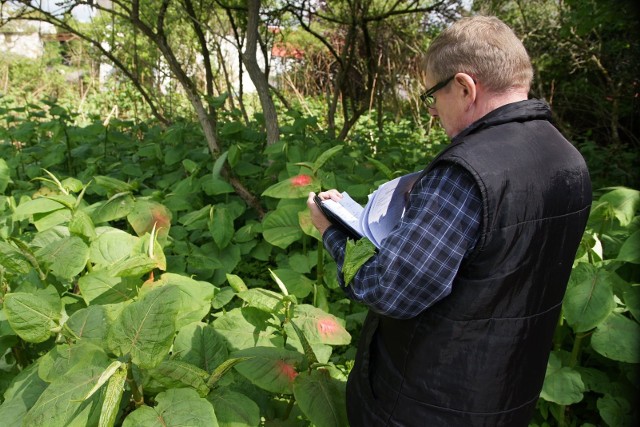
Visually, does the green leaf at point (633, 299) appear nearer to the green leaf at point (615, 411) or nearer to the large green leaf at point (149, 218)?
the green leaf at point (615, 411)

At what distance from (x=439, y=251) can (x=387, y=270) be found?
121mm

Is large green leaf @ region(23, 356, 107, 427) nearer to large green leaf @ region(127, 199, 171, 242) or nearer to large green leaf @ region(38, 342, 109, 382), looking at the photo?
large green leaf @ region(38, 342, 109, 382)

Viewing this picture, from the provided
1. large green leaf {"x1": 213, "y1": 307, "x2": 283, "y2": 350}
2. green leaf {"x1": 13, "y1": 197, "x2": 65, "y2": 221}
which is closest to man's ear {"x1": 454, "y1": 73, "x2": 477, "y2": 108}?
large green leaf {"x1": 213, "y1": 307, "x2": 283, "y2": 350}

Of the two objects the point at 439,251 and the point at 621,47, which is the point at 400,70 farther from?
the point at 439,251

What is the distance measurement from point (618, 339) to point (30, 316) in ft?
6.42

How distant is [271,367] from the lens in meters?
1.70

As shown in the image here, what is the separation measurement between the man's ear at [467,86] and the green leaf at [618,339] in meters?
1.24

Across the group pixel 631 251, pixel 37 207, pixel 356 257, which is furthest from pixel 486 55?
pixel 37 207

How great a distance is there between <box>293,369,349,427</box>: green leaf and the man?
229 millimetres

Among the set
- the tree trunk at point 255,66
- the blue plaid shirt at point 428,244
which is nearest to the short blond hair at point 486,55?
the blue plaid shirt at point 428,244

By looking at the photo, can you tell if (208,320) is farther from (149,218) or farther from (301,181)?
(301,181)

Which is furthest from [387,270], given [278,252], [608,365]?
[278,252]

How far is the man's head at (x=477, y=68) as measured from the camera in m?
1.25

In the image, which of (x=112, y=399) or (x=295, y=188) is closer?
(x=112, y=399)
